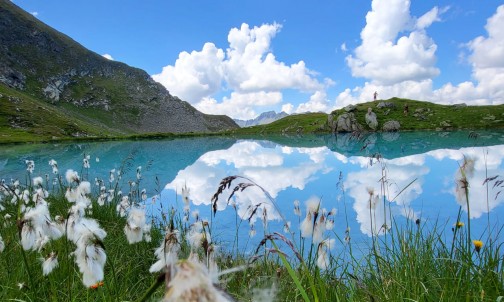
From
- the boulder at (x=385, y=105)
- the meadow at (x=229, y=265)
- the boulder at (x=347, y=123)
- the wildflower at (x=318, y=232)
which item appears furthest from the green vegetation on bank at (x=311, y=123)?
the wildflower at (x=318, y=232)

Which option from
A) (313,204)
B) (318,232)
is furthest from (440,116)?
(313,204)

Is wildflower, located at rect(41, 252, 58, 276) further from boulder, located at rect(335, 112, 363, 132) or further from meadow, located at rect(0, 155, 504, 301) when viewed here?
boulder, located at rect(335, 112, 363, 132)

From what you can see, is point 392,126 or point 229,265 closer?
point 229,265

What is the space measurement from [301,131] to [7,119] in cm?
9400

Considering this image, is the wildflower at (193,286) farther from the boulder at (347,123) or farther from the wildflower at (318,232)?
the boulder at (347,123)

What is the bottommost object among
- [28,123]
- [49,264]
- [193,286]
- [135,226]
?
[49,264]

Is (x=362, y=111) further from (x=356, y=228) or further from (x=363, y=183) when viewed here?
(x=356, y=228)

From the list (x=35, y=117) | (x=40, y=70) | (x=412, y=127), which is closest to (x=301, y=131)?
(x=412, y=127)

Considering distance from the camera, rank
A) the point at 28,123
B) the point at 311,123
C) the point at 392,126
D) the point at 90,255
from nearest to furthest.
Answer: the point at 90,255, the point at 392,126, the point at 28,123, the point at 311,123

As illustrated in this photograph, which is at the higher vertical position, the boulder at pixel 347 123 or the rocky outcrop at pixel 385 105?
the rocky outcrop at pixel 385 105

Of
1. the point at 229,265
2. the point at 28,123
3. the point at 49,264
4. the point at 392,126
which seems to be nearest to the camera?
the point at 49,264

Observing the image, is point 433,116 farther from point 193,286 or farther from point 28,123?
point 28,123

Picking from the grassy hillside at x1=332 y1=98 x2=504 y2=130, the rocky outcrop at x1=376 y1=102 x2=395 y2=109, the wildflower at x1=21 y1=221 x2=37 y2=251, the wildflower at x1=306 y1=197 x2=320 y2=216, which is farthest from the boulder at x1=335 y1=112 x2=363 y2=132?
the wildflower at x1=21 y1=221 x2=37 y2=251

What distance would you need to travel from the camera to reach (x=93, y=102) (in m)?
194
